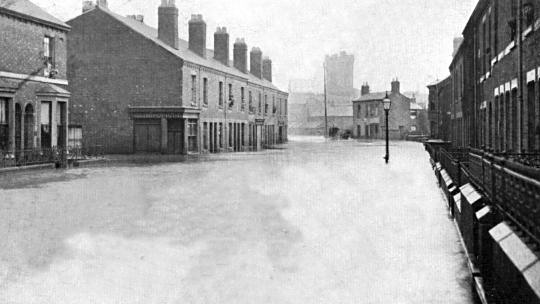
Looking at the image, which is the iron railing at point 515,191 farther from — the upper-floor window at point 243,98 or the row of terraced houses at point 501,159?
the upper-floor window at point 243,98

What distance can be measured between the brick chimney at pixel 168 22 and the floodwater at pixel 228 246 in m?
27.0

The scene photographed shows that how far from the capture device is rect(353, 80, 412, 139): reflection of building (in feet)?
291

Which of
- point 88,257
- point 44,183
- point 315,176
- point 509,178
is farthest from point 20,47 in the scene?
point 509,178

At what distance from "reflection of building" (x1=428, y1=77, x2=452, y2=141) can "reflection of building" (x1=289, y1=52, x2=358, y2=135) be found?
43.2m

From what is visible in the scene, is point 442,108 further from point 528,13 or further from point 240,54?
point 528,13

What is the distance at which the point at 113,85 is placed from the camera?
40.4 metres

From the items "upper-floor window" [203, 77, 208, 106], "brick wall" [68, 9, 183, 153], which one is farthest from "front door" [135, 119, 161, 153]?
"upper-floor window" [203, 77, 208, 106]

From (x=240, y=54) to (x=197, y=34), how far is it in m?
11.1

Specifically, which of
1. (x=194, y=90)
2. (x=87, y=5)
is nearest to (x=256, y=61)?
(x=194, y=90)

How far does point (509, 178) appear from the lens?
6.03 meters

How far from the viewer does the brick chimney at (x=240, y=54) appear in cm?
5812

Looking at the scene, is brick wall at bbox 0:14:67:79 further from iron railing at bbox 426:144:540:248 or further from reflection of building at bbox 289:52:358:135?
reflection of building at bbox 289:52:358:135

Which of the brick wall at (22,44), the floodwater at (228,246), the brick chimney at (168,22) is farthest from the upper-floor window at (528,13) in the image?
the brick chimney at (168,22)

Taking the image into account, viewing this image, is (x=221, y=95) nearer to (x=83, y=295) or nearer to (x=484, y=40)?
(x=484, y=40)
